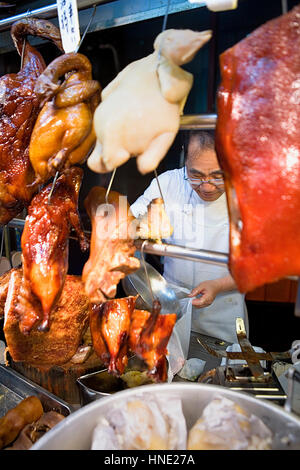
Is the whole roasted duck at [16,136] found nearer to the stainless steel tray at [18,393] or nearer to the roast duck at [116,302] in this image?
the roast duck at [116,302]

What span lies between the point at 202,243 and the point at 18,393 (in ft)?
7.55

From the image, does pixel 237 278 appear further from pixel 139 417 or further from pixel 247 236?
pixel 139 417

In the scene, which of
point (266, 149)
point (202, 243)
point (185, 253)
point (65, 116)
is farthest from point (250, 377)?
Answer: point (202, 243)

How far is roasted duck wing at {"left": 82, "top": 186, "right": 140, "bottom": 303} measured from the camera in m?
1.65

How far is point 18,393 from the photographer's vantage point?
7.18 feet

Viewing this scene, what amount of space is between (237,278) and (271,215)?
25cm

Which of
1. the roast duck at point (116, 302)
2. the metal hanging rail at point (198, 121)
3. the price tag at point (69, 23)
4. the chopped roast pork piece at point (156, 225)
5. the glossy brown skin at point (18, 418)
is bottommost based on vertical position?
the glossy brown skin at point (18, 418)

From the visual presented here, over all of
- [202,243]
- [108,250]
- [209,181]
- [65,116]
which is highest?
[65,116]

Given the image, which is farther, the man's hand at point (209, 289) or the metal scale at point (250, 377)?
the man's hand at point (209, 289)

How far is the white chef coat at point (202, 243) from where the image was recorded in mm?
3699

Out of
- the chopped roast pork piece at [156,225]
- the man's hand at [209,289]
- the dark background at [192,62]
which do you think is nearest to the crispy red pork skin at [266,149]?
the chopped roast pork piece at [156,225]

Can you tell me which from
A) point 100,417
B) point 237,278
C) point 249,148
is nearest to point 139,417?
point 100,417

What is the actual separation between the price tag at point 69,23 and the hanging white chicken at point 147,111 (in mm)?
614

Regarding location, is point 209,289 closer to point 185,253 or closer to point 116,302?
point 116,302
